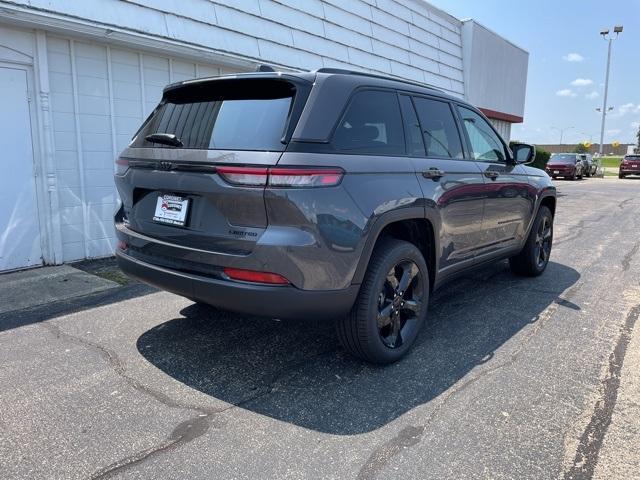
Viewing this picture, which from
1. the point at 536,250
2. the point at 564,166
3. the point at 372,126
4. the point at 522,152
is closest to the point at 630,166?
the point at 564,166

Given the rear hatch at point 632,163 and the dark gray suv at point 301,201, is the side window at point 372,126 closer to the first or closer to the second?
the dark gray suv at point 301,201

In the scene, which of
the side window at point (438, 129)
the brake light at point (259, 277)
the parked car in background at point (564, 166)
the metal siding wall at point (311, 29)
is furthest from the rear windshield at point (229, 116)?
the parked car in background at point (564, 166)

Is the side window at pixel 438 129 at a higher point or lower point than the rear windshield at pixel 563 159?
higher

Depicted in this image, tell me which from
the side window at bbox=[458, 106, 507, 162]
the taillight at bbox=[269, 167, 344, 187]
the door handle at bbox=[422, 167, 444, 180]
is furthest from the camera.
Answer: the side window at bbox=[458, 106, 507, 162]

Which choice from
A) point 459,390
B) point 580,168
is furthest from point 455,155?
point 580,168

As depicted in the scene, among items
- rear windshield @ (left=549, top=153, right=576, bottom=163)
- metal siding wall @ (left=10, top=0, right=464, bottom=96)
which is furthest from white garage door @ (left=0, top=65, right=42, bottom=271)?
rear windshield @ (left=549, top=153, right=576, bottom=163)

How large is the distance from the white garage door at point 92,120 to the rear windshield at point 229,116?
2.94 metres

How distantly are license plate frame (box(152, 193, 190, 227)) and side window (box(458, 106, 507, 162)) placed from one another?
269 cm

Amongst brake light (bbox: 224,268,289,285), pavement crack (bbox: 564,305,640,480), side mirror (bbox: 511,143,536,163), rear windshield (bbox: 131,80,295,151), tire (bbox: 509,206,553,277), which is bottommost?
pavement crack (bbox: 564,305,640,480)

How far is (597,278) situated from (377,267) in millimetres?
4094

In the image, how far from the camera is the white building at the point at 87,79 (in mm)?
5414

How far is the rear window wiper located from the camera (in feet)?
10.5

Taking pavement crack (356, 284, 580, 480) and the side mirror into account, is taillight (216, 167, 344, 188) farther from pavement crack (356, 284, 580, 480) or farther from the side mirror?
the side mirror

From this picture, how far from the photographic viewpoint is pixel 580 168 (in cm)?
2948
